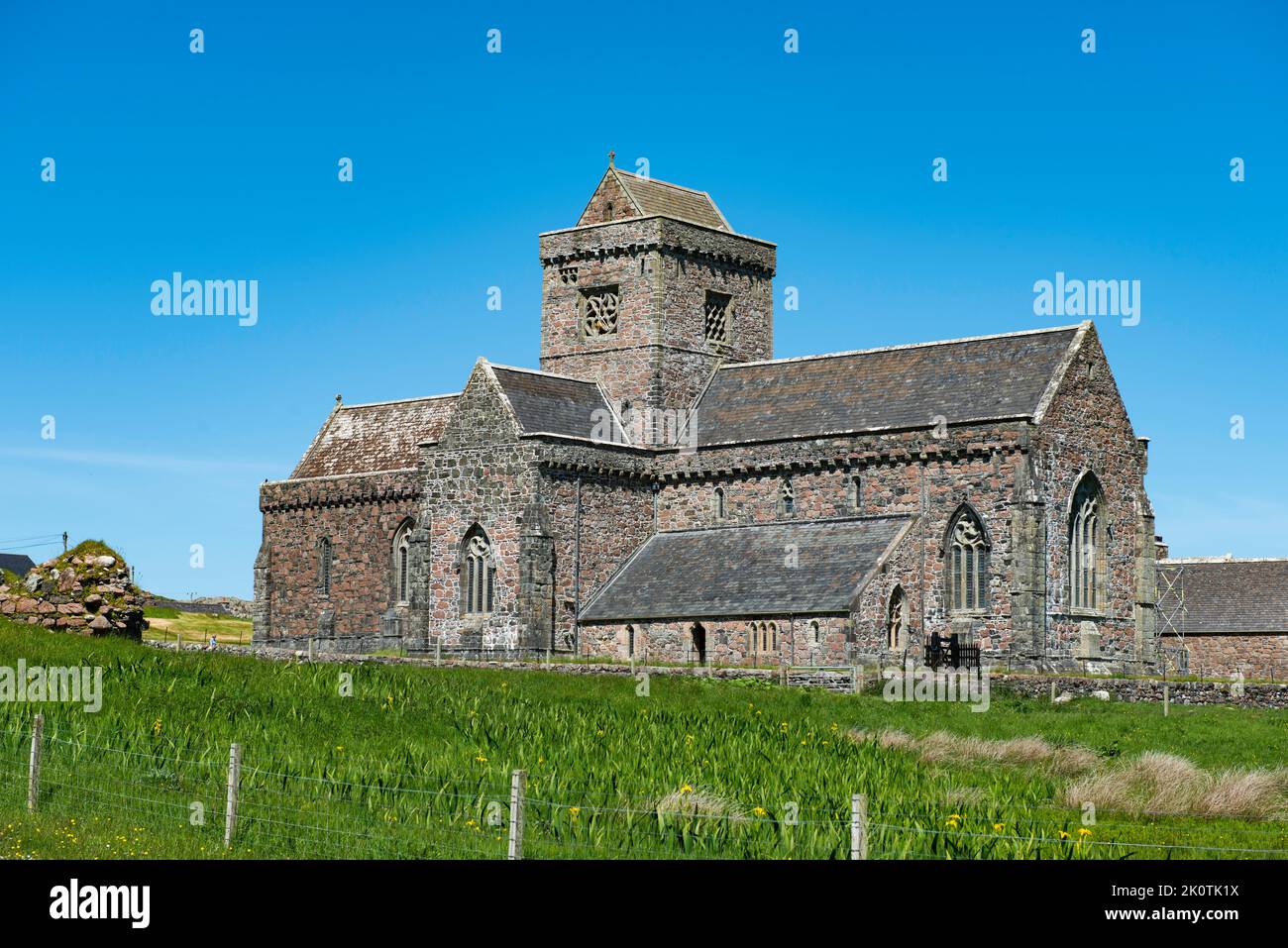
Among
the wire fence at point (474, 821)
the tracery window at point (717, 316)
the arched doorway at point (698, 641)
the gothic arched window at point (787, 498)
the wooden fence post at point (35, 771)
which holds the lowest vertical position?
the wire fence at point (474, 821)

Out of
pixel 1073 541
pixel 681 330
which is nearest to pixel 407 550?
pixel 681 330

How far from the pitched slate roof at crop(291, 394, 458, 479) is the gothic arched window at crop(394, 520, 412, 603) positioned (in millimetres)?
2701

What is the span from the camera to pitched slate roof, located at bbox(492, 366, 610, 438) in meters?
56.1

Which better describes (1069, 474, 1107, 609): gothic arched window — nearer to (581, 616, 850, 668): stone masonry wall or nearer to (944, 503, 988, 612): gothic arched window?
(944, 503, 988, 612): gothic arched window

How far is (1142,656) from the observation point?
52.8 m

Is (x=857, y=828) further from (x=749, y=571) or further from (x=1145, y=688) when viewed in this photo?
(x=749, y=571)

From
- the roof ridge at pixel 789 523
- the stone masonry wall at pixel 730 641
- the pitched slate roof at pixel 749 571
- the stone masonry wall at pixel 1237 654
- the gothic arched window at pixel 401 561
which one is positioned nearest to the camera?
the stone masonry wall at pixel 730 641

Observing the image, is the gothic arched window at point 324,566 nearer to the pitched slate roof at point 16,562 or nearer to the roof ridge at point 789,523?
the roof ridge at point 789,523

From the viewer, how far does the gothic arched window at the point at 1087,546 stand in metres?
51.3

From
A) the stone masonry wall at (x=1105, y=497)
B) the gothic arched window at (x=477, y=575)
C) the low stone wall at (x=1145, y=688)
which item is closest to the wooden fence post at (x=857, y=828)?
the low stone wall at (x=1145, y=688)

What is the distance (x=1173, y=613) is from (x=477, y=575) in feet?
113

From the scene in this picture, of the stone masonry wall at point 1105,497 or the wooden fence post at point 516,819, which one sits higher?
the stone masonry wall at point 1105,497

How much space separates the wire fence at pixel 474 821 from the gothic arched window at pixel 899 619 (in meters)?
24.9

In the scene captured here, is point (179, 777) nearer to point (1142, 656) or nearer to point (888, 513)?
point (888, 513)
